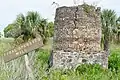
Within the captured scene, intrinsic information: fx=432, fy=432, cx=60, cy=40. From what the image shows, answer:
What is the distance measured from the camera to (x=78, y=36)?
88.4 ft

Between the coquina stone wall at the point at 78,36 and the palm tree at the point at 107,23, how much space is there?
12.1 m

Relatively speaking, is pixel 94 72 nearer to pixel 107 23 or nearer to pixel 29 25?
pixel 107 23

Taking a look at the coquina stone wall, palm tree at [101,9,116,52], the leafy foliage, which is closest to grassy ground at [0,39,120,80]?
the coquina stone wall

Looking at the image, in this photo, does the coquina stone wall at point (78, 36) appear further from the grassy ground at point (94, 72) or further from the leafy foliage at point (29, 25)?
the leafy foliage at point (29, 25)

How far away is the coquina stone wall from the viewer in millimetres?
26781

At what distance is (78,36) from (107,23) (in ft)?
42.4

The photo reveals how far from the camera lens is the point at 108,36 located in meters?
39.8

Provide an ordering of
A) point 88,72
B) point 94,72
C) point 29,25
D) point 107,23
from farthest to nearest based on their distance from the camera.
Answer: point 29,25 < point 107,23 < point 88,72 < point 94,72

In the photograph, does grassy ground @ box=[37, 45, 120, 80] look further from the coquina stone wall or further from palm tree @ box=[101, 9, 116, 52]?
palm tree @ box=[101, 9, 116, 52]

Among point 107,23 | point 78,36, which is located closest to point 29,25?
point 107,23

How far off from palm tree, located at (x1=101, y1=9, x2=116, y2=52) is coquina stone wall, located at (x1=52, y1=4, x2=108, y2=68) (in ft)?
39.6

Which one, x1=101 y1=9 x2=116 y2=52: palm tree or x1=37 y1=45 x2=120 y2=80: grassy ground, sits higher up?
x1=101 y1=9 x2=116 y2=52: palm tree

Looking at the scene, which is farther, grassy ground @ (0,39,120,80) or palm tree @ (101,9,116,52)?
palm tree @ (101,9,116,52)

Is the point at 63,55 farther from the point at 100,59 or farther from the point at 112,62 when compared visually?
the point at 112,62
